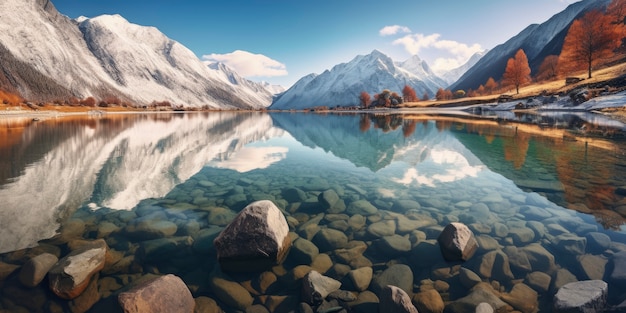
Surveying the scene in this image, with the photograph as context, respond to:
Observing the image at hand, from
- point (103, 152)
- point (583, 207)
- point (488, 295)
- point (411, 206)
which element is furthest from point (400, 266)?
point (103, 152)

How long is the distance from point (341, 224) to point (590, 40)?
116 m

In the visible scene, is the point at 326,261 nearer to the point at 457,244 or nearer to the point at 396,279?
the point at 396,279

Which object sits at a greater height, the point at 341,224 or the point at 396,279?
the point at 341,224

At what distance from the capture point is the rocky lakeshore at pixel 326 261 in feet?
22.9

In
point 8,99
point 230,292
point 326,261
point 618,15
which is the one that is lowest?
point 230,292

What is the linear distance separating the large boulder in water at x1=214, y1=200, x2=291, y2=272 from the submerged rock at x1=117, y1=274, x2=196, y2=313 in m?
1.84

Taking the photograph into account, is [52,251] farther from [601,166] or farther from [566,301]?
[601,166]

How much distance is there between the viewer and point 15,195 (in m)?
14.9

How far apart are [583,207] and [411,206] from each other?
736cm

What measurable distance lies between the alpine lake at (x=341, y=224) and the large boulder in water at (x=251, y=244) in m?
0.44

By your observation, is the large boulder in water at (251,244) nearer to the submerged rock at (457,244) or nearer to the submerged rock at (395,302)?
the submerged rock at (395,302)

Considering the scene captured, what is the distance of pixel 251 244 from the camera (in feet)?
29.9

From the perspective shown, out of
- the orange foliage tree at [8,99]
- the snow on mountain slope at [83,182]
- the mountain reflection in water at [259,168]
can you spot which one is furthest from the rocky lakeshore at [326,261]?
the orange foliage tree at [8,99]

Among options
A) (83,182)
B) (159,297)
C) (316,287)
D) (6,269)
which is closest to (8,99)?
(83,182)
